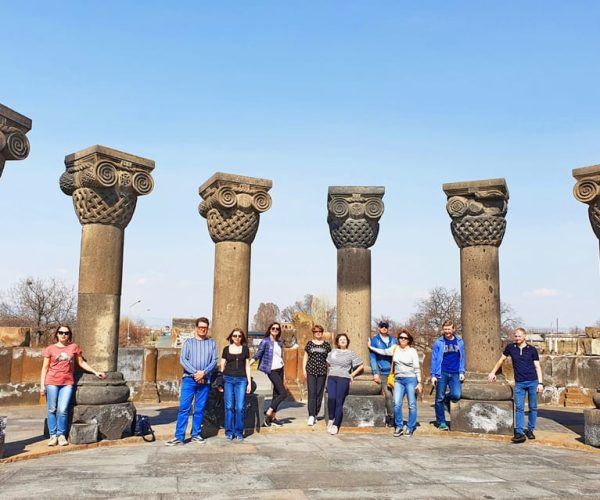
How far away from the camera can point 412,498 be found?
4.79 meters

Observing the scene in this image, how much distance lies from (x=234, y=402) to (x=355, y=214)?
3.70 metres

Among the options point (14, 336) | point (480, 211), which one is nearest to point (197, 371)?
point (480, 211)

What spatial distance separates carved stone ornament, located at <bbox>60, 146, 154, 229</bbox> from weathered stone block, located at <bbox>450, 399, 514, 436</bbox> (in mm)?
5582

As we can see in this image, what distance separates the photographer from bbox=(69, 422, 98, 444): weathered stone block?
7.15 metres

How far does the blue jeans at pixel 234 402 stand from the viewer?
25.4 ft

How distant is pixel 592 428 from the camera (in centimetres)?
755

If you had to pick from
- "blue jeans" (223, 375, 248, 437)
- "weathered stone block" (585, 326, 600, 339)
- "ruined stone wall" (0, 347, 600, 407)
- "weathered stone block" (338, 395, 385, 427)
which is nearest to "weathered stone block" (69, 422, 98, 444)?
"blue jeans" (223, 375, 248, 437)

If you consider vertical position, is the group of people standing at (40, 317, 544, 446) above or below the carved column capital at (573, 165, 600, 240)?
below

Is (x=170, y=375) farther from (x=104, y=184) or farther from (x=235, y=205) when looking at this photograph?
(x=104, y=184)

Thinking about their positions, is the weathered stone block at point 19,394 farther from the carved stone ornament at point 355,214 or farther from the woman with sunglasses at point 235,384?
the carved stone ornament at point 355,214

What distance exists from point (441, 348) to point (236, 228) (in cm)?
364

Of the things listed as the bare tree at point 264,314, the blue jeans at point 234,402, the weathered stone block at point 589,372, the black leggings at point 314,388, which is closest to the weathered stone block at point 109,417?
the blue jeans at point 234,402

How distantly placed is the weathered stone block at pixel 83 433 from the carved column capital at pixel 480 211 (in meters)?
6.05

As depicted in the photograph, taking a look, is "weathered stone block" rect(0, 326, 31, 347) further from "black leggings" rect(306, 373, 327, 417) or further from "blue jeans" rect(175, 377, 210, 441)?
"black leggings" rect(306, 373, 327, 417)
